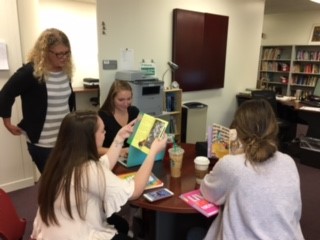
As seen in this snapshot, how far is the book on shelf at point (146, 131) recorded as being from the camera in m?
1.42

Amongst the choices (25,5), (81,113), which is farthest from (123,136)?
(25,5)

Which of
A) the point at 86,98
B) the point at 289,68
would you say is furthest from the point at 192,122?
the point at 289,68

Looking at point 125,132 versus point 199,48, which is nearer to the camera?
point 125,132

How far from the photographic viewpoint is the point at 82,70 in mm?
5477

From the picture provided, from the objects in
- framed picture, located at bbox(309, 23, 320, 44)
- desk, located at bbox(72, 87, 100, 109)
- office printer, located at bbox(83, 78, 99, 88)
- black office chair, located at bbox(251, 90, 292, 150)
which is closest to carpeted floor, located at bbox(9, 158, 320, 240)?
black office chair, located at bbox(251, 90, 292, 150)

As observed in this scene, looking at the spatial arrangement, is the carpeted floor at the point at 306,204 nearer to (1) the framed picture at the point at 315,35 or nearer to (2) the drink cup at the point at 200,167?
(2) the drink cup at the point at 200,167

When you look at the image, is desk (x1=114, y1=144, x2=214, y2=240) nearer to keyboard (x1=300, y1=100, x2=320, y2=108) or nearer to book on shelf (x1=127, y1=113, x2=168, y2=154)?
book on shelf (x1=127, y1=113, x2=168, y2=154)

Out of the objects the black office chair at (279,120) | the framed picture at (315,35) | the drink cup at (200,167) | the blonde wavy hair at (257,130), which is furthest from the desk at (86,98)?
the framed picture at (315,35)

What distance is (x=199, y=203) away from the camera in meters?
1.23

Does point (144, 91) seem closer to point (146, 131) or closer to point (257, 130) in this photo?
point (146, 131)

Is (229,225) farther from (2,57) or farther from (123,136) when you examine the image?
(2,57)

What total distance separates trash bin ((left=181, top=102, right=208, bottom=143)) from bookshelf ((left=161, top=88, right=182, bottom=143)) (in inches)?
5.0

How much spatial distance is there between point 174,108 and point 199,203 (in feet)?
9.05

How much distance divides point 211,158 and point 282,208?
0.59 m
